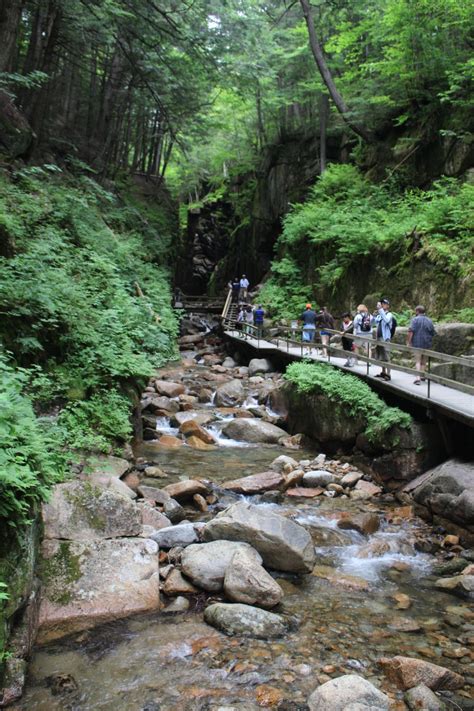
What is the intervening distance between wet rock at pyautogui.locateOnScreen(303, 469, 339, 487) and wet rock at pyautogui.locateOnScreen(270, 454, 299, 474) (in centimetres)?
54

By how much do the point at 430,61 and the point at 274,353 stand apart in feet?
42.6

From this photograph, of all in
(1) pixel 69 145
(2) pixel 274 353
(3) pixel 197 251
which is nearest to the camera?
(2) pixel 274 353

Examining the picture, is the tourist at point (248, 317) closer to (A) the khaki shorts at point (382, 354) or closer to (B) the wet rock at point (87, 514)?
(A) the khaki shorts at point (382, 354)

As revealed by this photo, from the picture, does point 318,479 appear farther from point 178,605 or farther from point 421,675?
point 421,675

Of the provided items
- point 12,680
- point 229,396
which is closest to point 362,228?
point 229,396

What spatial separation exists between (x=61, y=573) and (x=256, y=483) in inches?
180

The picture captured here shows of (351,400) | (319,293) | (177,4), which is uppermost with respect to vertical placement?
(177,4)

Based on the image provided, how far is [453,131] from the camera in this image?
18.2 meters

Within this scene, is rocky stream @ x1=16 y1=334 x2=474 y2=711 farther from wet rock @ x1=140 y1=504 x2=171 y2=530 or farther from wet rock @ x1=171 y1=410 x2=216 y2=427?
wet rock @ x1=171 y1=410 x2=216 y2=427

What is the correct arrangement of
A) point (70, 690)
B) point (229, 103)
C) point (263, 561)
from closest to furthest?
point (70, 690), point (263, 561), point (229, 103)

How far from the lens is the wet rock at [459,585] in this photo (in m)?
5.69

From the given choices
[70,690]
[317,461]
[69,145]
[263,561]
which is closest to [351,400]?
[317,461]

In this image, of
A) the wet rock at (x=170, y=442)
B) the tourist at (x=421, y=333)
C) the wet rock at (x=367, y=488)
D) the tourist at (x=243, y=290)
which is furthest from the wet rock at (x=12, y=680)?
the tourist at (x=243, y=290)

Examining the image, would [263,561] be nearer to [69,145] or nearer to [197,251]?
[69,145]
